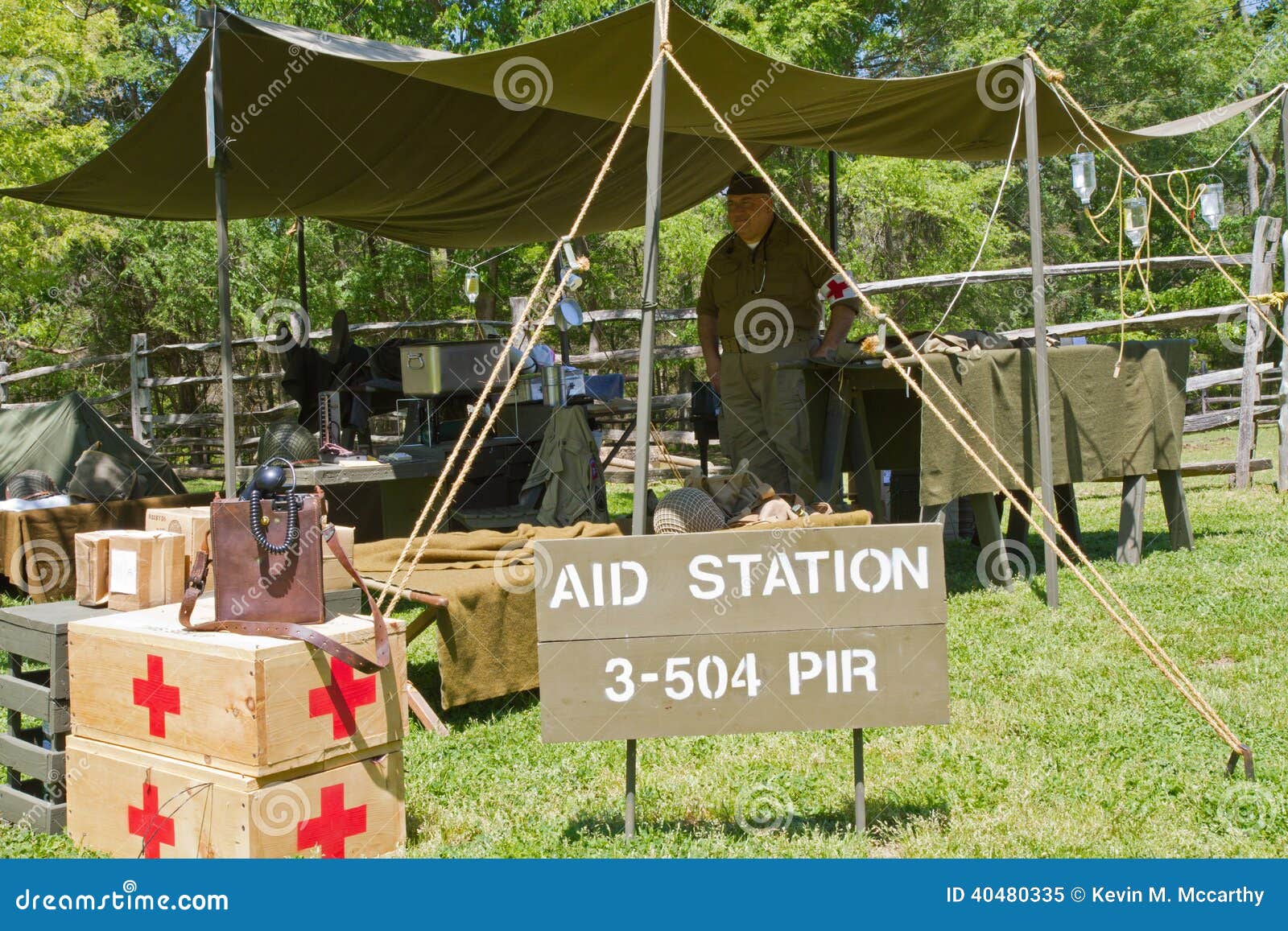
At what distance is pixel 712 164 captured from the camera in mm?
7836

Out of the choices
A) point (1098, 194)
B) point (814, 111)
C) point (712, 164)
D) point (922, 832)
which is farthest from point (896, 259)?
point (922, 832)

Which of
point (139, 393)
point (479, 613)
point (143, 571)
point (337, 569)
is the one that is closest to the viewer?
point (143, 571)

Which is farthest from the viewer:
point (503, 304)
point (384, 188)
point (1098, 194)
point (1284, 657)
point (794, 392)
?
point (1098, 194)

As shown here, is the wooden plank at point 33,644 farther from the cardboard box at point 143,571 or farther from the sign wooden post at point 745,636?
the sign wooden post at point 745,636

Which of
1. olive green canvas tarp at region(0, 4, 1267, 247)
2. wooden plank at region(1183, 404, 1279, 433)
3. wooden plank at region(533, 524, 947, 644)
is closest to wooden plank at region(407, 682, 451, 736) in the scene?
wooden plank at region(533, 524, 947, 644)

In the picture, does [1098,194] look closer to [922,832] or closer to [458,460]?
[458,460]

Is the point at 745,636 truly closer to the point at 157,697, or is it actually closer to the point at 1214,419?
the point at 157,697

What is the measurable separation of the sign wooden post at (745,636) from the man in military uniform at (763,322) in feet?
9.95

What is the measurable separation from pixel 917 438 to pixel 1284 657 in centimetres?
211

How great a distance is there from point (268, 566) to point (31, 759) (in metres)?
0.95

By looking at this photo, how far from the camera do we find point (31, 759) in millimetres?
3115

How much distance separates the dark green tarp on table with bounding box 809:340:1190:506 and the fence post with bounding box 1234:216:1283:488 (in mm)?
2762

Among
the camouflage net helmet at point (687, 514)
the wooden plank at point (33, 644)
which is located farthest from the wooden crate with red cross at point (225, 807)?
the camouflage net helmet at point (687, 514)

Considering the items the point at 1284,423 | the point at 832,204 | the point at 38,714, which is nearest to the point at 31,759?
the point at 38,714
